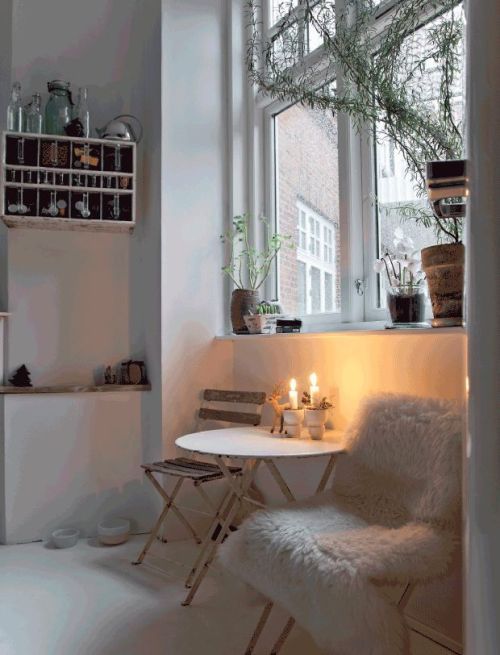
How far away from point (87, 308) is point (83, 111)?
3.61 ft

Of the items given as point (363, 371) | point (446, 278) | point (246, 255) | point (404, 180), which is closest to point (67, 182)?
point (246, 255)

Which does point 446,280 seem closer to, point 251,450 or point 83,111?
point 251,450

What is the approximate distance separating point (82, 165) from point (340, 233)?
57.6 inches

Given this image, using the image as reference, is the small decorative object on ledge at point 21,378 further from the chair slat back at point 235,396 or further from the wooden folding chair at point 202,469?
the chair slat back at point 235,396

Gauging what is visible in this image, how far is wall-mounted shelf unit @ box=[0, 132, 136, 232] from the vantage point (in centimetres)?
301

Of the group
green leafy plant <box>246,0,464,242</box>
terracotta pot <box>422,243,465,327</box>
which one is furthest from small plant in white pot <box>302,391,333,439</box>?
green leafy plant <box>246,0,464,242</box>

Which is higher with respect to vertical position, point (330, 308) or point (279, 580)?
point (330, 308)

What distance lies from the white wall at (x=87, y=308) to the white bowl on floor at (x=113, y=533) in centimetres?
15

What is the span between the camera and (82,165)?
3.12 metres

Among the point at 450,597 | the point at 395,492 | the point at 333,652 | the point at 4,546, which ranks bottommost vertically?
the point at 4,546

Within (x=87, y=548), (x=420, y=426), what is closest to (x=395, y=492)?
(x=420, y=426)

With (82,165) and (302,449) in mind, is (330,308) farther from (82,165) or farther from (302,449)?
(82,165)

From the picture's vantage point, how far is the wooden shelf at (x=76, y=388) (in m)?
3.04

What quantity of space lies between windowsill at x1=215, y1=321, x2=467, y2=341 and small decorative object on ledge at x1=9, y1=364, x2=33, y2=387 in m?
1.06
